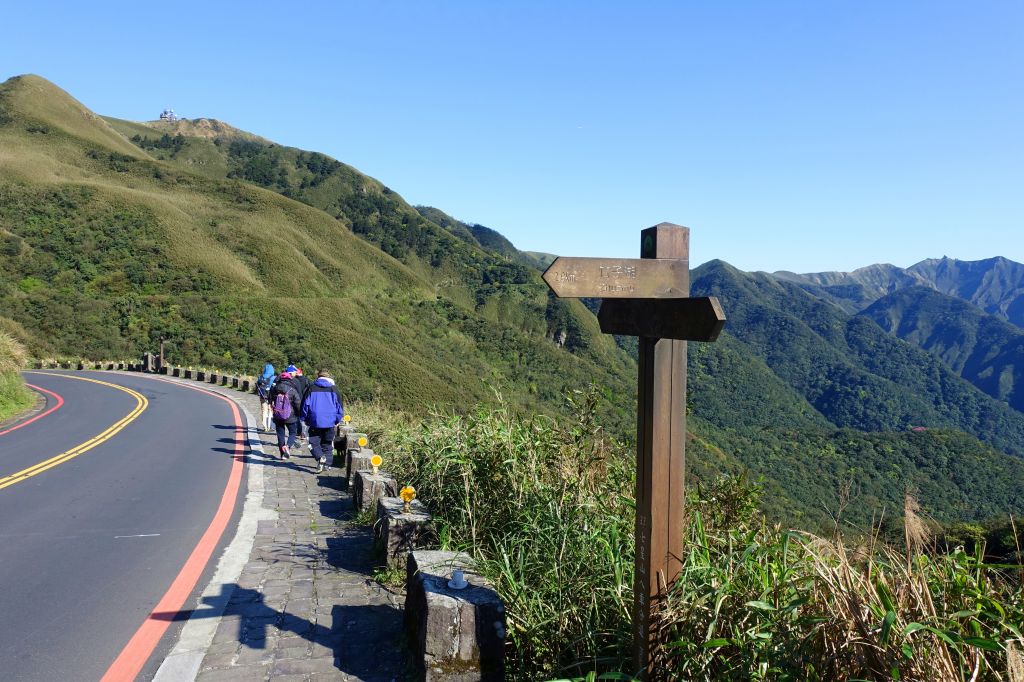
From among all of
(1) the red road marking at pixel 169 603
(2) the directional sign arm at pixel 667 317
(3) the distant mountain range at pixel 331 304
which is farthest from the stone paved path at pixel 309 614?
(2) the directional sign arm at pixel 667 317

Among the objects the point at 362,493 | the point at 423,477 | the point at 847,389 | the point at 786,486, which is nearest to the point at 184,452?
the point at 362,493

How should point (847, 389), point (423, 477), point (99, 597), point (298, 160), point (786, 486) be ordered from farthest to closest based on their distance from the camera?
point (847, 389) → point (298, 160) → point (786, 486) → point (423, 477) → point (99, 597)

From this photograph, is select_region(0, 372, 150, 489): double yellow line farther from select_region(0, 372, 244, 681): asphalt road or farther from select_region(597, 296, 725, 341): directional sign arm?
select_region(597, 296, 725, 341): directional sign arm

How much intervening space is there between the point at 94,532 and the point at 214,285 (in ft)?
173

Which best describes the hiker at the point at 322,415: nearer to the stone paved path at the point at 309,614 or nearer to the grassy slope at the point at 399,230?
the stone paved path at the point at 309,614

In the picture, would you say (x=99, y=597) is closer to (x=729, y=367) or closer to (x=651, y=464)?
(x=651, y=464)

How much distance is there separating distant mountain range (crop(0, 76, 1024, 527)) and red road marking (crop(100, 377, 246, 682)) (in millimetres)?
2842

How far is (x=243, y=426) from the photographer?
13492mm

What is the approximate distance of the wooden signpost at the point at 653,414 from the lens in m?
2.78

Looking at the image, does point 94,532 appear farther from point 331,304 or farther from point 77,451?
Answer: point 331,304

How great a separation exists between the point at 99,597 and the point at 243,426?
9.37 metres

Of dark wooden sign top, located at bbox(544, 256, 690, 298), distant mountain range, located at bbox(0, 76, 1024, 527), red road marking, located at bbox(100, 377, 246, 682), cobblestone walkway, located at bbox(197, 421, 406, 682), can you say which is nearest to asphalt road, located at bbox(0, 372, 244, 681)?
red road marking, located at bbox(100, 377, 246, 682)

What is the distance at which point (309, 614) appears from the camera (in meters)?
4.16

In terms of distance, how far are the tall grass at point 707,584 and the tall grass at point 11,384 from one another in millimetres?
13481
